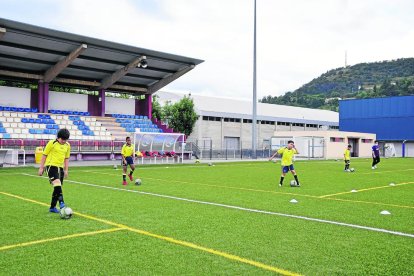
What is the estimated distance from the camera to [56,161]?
31.2 feet

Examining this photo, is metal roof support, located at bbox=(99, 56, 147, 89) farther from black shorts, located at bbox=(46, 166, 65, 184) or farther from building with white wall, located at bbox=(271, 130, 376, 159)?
black shorts, located at bbox=(46, 166, 65, 184)

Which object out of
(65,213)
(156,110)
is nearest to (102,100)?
(156,110)

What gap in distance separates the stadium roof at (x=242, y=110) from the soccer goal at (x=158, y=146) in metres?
18.9

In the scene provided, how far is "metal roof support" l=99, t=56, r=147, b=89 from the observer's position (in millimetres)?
37656

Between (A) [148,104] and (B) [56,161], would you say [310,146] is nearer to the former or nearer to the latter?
(A) [148,104]

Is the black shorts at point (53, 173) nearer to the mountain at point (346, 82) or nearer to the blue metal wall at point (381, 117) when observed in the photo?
the blue metal wall at point (381, 117)

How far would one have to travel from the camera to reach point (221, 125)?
189ft

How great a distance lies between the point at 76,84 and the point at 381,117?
5018 centimetres

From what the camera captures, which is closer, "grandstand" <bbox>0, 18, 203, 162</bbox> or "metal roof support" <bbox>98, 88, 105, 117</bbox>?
"grandstand" <bbox>0, 18, 203, 162</bbox>

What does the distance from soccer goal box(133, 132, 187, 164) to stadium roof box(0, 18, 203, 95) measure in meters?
7.88

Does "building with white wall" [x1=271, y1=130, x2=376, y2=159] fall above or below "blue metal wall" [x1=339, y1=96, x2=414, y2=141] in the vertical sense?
below

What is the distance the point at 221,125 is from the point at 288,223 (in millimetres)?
49043

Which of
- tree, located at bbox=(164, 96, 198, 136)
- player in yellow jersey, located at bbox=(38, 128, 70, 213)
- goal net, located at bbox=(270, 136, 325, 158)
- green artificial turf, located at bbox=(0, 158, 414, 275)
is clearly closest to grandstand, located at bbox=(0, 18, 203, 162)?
tree, located at bbox=(164, 96, 198, 136)

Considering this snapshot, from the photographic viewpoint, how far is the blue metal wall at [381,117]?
215ft
